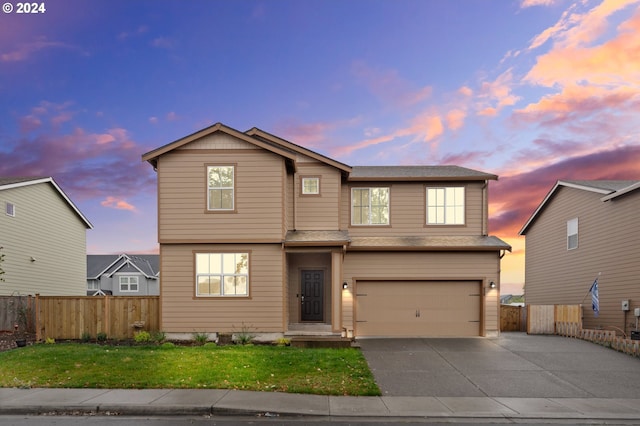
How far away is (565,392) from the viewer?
10281mm

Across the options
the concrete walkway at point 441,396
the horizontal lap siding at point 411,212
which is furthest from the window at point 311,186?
the concrete walkway at point 441,396

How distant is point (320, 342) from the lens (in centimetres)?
1502

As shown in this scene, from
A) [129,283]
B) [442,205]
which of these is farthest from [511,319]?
[129,283]

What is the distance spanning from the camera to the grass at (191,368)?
10.2m

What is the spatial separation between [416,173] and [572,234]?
876 centimetres

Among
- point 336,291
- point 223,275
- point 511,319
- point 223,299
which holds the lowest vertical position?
point 511,319

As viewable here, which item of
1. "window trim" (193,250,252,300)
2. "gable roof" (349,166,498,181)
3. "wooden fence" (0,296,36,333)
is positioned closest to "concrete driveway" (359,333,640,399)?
"window trim" (193,250,252,300)

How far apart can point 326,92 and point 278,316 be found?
10.2 m

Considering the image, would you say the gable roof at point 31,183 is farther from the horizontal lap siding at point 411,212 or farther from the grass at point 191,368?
the horizontal lap siding at point 411,212

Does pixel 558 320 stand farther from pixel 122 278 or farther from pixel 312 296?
pixel 122 278

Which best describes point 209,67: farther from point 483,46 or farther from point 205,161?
point 483,46

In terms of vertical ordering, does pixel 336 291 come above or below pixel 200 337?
above

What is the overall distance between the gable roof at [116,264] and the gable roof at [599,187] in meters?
36.6

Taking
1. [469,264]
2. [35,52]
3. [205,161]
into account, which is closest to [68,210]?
[35,52]
